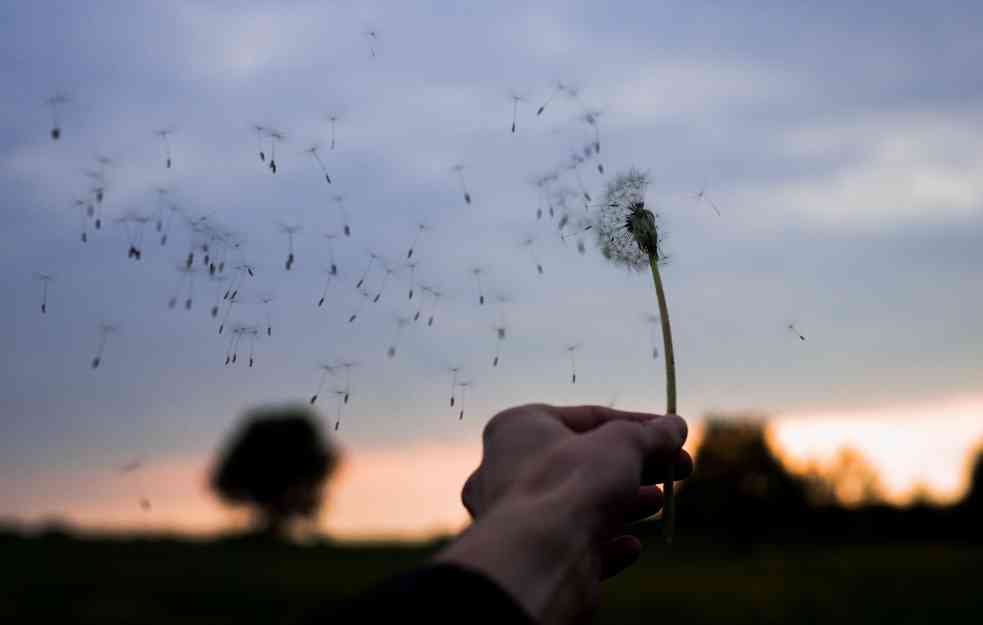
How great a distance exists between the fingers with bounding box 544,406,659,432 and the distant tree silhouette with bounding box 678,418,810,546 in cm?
11476

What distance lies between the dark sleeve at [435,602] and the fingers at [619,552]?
172cm

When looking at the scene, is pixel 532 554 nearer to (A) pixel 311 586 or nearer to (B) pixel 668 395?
(B) pixel 668 395

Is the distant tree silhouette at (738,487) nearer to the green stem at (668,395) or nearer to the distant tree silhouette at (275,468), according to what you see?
the distant tree silhouette at (275,468)

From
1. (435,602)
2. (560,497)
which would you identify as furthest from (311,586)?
(435,602)

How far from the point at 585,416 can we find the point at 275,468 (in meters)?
149

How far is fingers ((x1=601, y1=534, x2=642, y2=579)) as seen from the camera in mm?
4496

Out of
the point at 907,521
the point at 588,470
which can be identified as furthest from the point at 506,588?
the point at 907,521

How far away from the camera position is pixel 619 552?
4531 mm

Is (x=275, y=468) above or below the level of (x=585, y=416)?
below

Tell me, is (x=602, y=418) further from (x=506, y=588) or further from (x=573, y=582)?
(x=506, y=588)

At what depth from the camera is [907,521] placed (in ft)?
468

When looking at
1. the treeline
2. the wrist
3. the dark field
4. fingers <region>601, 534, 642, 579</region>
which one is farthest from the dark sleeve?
the treeline

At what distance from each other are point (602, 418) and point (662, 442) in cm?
28

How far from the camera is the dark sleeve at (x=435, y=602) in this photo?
2.68 meters
